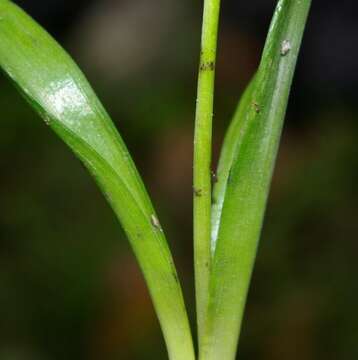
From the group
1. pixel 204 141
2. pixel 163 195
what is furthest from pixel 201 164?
pixel 163 195

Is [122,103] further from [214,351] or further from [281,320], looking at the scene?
[214,351]

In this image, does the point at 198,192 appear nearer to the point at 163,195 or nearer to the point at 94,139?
Result: the point at 94,139

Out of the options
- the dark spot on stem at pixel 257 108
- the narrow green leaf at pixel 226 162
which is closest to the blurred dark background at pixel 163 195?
the narrow green leaf at pixel 226 162

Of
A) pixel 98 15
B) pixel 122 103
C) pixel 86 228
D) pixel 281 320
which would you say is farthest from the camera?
Answer: pixel 98 15

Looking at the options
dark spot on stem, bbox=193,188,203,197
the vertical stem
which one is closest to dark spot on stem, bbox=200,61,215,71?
the vertical stem

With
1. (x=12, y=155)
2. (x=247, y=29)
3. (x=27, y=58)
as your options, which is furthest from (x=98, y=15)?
(x=27, y=58)

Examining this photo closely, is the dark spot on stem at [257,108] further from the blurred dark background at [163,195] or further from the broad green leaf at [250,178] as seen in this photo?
the blurred dark background at [163,195]

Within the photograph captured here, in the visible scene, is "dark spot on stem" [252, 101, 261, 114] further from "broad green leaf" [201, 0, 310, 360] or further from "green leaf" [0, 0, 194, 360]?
"green leaf" [0, 0, 194, 360]
